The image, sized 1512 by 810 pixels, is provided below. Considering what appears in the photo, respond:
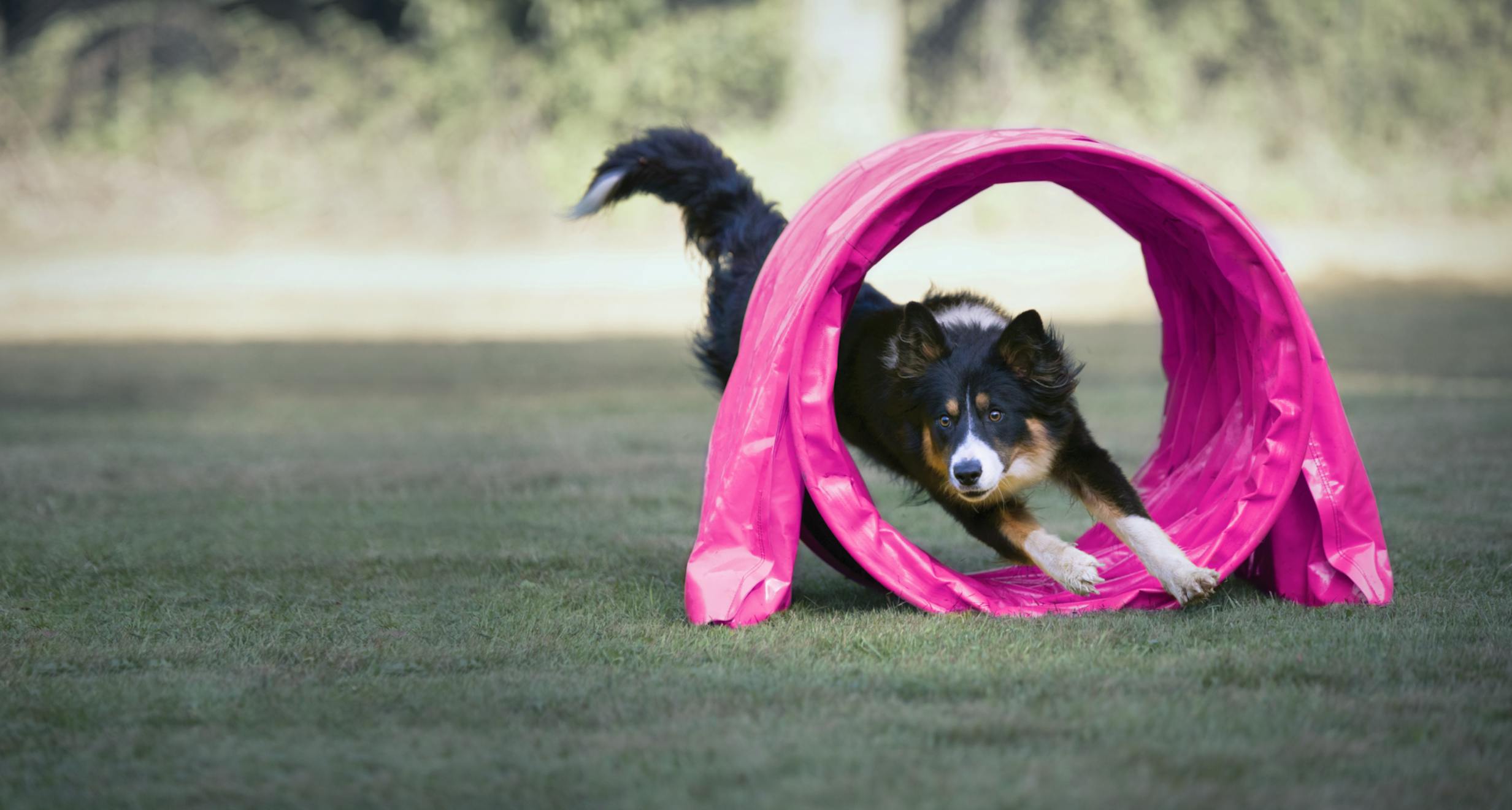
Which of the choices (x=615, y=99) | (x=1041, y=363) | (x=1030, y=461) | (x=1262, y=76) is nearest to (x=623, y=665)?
(x=1030, y=461)

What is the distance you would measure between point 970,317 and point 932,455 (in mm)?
645

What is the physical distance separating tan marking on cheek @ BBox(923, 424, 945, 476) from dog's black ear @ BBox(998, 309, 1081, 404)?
35 centimetres

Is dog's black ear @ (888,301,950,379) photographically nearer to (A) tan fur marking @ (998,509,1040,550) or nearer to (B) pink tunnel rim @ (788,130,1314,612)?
(B) pink tunnel rim @ (788,130,1314,612)

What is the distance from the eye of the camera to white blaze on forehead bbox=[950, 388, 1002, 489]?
416 centimetres

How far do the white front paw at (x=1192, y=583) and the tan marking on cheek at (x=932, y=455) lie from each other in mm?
797

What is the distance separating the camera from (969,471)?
13.6ft

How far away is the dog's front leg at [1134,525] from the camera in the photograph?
4.14 meters

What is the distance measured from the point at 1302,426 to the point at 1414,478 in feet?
9.37

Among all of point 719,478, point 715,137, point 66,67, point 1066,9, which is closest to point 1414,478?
point 719,478

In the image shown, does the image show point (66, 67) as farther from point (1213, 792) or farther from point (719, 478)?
point (1213, 792)

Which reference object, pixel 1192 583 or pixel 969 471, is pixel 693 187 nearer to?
pixel 969 471

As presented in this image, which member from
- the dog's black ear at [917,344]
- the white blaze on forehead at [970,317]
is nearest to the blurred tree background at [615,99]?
the white blaze on forehead at [970,317]

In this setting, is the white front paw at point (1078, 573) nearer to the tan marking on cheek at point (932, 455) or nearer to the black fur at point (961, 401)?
the black fur at point (961, 401)

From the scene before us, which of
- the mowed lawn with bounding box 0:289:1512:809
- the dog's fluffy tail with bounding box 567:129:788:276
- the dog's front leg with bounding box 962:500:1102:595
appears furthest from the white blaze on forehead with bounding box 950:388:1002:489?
the dog's fluffy tail with bounding box 567:129:788:276
